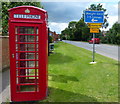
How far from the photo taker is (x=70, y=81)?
6273 mm

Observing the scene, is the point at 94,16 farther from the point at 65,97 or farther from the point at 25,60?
the point at 25,60

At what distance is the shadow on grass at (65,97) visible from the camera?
14.6 feet

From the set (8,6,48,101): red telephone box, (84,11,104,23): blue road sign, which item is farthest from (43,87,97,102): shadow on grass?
(84,11,104,23): blue road sign

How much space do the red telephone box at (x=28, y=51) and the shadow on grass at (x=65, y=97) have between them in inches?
12.9

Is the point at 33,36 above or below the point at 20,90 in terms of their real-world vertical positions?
above

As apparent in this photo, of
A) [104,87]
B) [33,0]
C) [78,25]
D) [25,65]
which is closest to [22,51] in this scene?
[25,65]

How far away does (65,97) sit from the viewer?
183 inches

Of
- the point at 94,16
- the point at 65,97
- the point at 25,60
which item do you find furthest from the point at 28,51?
the point at 94,16

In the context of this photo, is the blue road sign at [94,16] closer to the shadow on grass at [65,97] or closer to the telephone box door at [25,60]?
the shadow on grass at [65,97]

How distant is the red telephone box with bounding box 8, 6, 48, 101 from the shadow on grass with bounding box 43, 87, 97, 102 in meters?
0.33

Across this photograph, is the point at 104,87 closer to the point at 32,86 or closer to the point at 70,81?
the point at 70,81

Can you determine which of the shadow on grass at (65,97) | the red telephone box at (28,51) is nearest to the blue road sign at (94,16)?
the shadow on grass at (65,97)

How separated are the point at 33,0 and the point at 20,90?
8.58 meters

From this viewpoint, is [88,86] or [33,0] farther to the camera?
[33,0]
